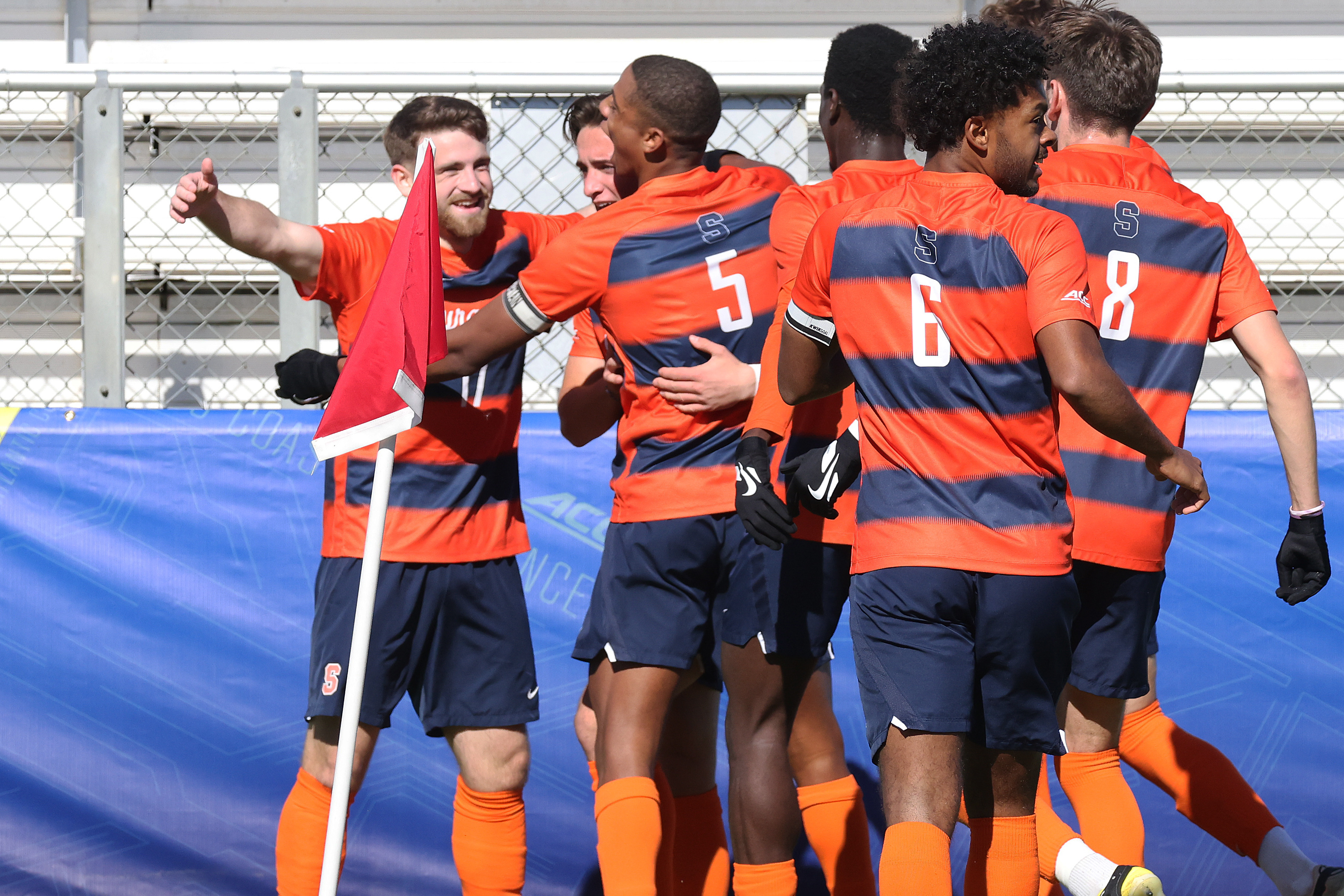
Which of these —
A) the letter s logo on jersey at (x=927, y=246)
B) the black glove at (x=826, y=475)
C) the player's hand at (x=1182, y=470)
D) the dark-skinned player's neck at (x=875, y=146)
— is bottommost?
the black glove at (x=826, y=475)

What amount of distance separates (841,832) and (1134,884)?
63 centimetres

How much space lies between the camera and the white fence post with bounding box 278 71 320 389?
3871mm

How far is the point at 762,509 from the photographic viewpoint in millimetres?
2279

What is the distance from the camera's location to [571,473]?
3867mm

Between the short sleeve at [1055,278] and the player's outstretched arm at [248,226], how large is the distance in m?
1.61

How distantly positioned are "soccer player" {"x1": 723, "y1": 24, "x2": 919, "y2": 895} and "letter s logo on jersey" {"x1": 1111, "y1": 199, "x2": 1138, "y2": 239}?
16.4 inches

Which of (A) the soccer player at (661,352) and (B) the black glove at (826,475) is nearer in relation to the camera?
(B) the black glove at (826,475)

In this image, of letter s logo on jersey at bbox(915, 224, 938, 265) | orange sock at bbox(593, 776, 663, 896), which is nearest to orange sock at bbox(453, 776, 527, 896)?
orange sock at bbox(593, 776, 663, 896)

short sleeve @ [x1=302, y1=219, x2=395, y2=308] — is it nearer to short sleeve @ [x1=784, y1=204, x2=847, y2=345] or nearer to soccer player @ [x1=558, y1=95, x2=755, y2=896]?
soccer player @ [x1=558, y1=95, x2=755, y2=896]

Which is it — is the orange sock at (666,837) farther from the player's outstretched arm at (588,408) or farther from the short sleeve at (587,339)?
the short sleeve at (587,339)

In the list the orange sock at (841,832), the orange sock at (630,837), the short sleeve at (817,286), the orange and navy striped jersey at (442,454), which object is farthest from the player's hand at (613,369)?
the orange sock at (841,832)

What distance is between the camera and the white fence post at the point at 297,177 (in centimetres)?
387

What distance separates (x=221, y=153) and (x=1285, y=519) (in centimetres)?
394

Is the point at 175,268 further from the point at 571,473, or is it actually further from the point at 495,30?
the point at 495,30
